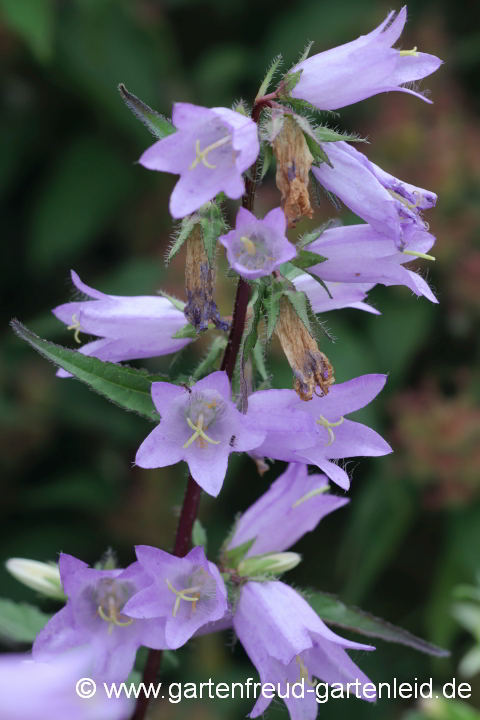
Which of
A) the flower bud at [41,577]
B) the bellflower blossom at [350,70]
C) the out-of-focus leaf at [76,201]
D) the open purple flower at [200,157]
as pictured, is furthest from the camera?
the out-of-focus leaf at [76,201]

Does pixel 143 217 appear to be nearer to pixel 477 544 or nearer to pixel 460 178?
pixel 460 178

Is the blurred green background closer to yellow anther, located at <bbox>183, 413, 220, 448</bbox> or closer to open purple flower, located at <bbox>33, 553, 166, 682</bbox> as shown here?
open purple flower, located at <bbox>33, 553, 166, 682</bbox>

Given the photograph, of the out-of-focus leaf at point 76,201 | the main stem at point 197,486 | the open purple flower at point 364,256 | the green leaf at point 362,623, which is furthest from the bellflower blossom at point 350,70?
the out-of-focus leaf at point 76,201

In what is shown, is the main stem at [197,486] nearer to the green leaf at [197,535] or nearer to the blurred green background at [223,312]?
the green leaf at [197,535]

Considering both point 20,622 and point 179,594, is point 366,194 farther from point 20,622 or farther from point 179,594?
point 20,622

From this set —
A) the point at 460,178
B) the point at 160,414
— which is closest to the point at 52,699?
the point at 160,414
